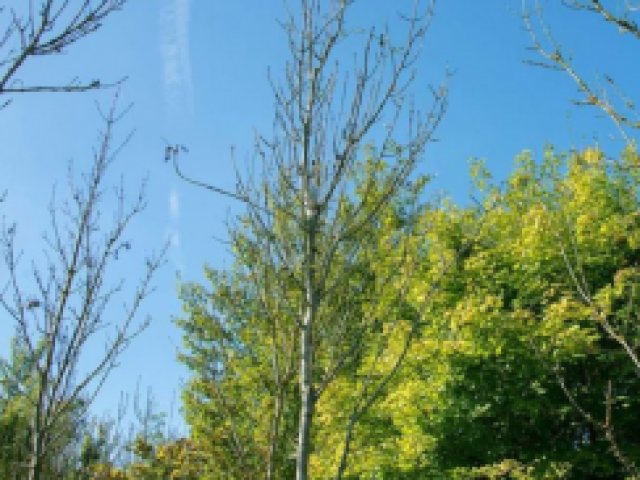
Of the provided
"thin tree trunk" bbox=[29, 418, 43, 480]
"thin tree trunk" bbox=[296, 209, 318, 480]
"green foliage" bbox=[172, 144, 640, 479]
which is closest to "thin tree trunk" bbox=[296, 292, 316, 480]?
"thin tree trunk" bbox=[296, 209, 318, 480]

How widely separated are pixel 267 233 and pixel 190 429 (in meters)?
15.8

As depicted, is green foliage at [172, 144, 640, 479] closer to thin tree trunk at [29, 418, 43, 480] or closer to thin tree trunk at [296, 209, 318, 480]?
thin tree trunk at [29, 418, 43, 480]

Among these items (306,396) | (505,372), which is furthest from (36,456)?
(505,372)

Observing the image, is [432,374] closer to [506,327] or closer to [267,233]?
[506,327]

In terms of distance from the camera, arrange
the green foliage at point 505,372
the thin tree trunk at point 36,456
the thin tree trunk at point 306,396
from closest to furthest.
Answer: the thin tree trunk at point 306,396 < the thin tree trunk at point 36,456 < the green foliage at point 505,372

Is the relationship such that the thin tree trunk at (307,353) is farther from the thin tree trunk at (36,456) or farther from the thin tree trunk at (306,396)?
the thin tree trunk at (36,456)

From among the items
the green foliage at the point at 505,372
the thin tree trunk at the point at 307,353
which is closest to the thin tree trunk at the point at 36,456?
the thin tree trunk at the point at 307,353

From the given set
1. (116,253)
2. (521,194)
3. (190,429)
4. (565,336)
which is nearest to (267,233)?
(116,253)

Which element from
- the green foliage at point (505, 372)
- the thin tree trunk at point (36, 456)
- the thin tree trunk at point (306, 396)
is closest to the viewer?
the thin tree trunk at point (306, 396)

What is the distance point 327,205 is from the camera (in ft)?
13.2

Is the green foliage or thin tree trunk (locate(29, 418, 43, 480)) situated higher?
the green foliage

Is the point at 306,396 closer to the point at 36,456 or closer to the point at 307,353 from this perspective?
the point at 307,353

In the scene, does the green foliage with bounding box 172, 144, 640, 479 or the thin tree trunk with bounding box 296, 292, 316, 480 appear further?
the green foliage with bounding box 172, 144, 640, 479

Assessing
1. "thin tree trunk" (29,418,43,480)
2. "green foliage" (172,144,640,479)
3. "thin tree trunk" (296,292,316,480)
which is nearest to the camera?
"thin tree trunk" (296,292,316,480)
